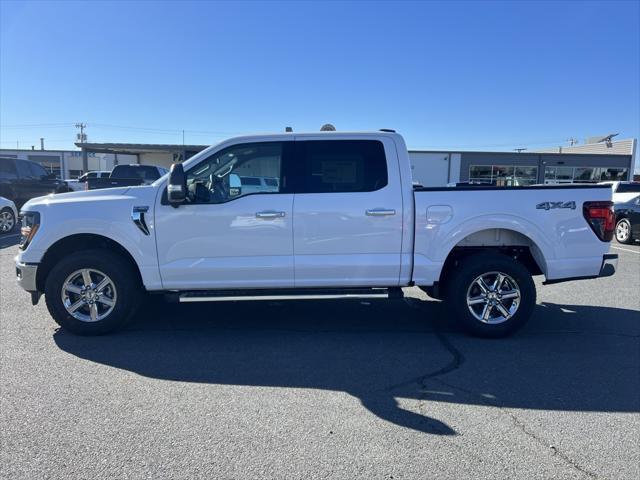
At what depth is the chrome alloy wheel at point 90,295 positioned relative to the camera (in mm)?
4941

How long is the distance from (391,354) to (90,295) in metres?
3.14

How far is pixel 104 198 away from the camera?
489 centimetres

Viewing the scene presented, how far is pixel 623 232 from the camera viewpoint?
1360 centimetres

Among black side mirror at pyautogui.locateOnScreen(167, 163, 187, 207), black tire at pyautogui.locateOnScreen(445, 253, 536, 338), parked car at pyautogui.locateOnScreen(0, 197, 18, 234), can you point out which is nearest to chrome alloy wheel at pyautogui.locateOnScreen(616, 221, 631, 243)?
black tire at pyautogui.locateOnScreen(445, 253, 536, 338)

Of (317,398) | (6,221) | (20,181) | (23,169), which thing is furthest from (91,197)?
(23,169)

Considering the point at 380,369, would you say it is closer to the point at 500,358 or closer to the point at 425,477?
the point at 500,358

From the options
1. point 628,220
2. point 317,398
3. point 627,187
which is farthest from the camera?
point 627,187

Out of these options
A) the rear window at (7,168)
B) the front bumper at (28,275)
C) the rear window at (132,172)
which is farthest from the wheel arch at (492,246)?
the rear window at (7,168)

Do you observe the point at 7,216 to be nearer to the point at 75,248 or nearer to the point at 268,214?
the point at 75,248

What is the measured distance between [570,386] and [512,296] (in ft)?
4.18

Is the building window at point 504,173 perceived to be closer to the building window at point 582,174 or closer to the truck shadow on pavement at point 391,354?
the building window at point 582,174

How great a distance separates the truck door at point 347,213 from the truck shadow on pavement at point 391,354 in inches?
28.2

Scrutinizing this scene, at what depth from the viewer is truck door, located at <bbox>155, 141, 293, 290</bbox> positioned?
190 inches

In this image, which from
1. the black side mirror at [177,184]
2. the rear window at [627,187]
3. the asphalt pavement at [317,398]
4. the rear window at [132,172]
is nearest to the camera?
the asphalt pavement at [317,398]
